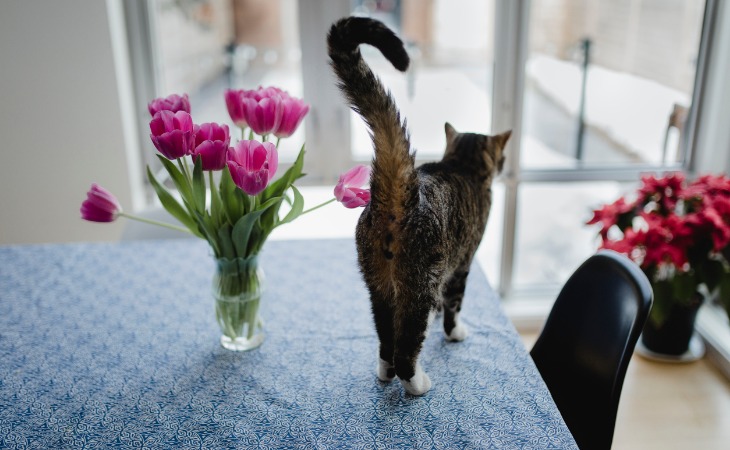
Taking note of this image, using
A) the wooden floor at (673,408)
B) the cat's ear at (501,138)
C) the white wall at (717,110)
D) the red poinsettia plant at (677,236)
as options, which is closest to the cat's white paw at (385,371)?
the cat's ear at (501,138)

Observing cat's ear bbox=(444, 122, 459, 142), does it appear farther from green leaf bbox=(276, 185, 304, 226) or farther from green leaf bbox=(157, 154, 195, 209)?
green leaf bbox=(157, 154, 195, 209)

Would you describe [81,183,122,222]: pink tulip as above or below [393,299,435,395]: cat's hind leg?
above

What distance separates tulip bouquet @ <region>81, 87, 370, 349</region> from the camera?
3.36ft

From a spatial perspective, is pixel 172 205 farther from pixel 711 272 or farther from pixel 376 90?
pixel 711 272

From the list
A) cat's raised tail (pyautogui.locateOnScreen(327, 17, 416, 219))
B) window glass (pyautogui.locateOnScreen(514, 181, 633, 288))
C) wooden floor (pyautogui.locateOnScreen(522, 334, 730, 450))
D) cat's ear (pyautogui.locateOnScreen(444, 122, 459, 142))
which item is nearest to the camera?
cat's raised tail (pyautogui.locateOnScreen(327, 17, 416, 219))

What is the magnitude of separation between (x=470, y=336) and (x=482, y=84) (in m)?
1.38

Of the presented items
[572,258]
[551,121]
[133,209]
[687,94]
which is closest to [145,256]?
[133,209]

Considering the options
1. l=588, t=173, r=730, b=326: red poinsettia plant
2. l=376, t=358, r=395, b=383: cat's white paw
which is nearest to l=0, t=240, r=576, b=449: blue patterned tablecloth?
l=376, t=358, r=395, b=383: cat's white paw

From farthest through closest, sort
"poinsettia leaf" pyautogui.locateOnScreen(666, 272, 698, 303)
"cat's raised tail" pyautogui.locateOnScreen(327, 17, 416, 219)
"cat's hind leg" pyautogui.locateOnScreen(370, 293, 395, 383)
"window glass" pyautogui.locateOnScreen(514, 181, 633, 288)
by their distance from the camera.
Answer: "window glass" pyautogui.locateOnScreen(514, 181, 633, 288) → "poinsettia leaf" pyautogui.locateOnScreen(666, 272, 698, 303) → "cat's hind leg" pyautogui.locateOnScreen(370, 293, 395, 383) → "cat's raised tail" pyautogui.locateOnScreen(327, 17, 416, 219)

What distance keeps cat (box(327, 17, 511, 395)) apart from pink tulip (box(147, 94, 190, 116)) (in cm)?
31

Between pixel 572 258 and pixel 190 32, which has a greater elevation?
pixel 190 32

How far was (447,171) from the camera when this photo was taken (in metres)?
1.21

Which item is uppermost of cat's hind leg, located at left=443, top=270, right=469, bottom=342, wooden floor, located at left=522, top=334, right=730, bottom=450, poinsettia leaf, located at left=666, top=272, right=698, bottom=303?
cat's hind leg, located at left=443, top=270, right=469, bottom=342

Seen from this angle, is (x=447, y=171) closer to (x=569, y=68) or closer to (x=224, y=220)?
(x=224, y=220)
